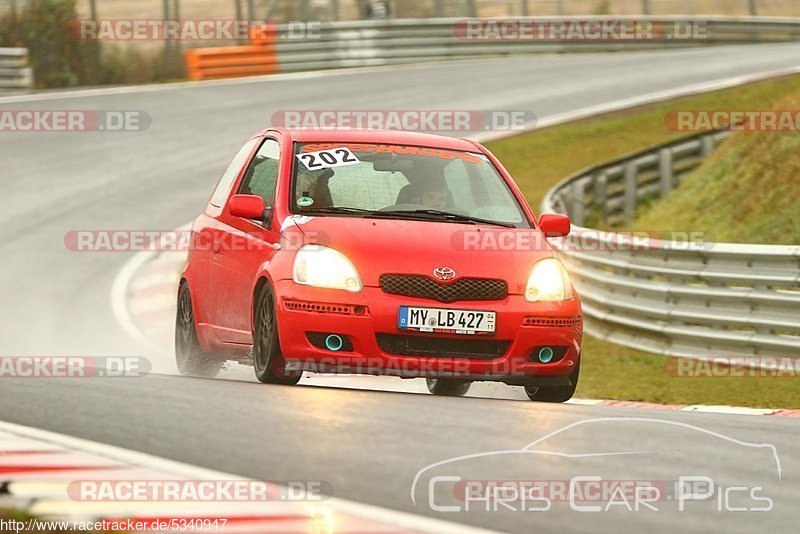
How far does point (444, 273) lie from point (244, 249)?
4.94 ft

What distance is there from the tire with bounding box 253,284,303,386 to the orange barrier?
873 inches

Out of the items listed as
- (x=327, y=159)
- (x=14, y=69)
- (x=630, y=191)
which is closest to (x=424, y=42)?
(x=14, y=69)

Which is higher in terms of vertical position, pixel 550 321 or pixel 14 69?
pixel 14 69

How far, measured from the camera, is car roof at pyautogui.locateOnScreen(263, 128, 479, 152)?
29.8ft

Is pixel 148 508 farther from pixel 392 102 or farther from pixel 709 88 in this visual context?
pixel 709 88

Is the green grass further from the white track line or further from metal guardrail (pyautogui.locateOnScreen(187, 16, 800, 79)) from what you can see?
metal guardrail (pyautogui.locateOnScreen(187, 16, 800, 79))

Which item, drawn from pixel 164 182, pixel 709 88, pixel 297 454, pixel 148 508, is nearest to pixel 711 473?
pixel 297 454

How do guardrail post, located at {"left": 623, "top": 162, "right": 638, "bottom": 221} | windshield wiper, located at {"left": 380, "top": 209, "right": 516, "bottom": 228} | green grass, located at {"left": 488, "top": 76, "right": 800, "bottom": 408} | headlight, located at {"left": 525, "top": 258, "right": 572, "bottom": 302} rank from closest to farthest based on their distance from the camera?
headlight, located at {"left": 525, "top": 258, "right": 572, "bottom": 302}, windshield wiper, located at {"left": 380, "top": 209, "right": 516, "bottom": 228}, green grass, located at {"left": 488, "top": 76, "right": 800, "bottom": 408}, guardrail post, located at {"left": 623, "top": 162, "right": 638, "bottom": 221}

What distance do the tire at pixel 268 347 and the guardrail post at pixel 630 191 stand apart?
515 inches

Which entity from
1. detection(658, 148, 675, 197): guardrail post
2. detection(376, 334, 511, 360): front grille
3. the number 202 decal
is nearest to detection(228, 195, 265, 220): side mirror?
the number 202 decal

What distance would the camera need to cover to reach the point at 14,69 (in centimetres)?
2730

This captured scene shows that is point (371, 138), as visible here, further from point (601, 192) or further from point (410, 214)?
point (601, 192)

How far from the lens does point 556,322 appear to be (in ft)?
26.9

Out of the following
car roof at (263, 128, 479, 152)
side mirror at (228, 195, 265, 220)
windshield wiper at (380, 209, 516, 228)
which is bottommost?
windshield wiper at (380, 209, 516, 228)
